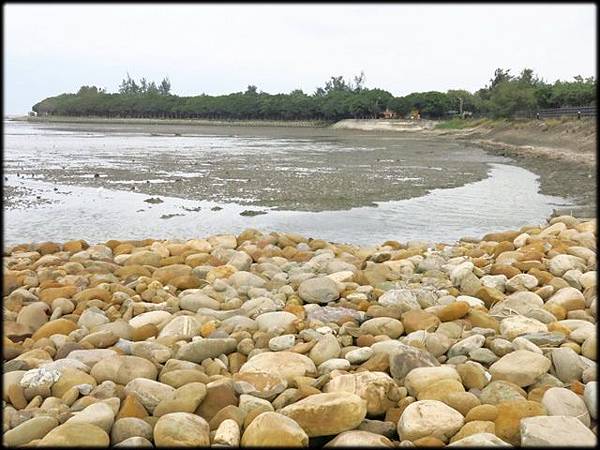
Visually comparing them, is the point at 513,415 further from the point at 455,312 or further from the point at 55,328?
the point at 55,328

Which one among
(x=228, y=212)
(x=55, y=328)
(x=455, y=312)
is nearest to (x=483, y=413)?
(x=455, y=312)

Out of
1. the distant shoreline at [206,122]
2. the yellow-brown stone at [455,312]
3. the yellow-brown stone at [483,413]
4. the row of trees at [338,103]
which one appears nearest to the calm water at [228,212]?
the yellow-brown stone at [455,312]

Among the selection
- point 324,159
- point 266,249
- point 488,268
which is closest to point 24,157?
point 324,159

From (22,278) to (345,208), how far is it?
10924 millimetres

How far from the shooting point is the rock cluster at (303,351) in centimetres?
355

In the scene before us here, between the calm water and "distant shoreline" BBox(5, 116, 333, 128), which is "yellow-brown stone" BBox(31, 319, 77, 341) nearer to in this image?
the calm water

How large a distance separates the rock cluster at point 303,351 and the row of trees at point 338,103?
6226 cm

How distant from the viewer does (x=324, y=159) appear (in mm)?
34594

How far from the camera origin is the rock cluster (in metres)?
3.55

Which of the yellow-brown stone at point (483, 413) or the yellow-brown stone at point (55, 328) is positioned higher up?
the yellow-brown stone at point (483, 413)

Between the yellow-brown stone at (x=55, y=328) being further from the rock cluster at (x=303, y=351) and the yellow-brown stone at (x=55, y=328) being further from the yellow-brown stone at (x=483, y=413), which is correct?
the yellow-brown stone at (x=483, y=413)

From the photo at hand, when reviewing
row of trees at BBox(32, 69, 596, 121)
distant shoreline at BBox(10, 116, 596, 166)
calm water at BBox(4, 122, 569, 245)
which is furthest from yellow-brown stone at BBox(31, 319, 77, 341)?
row of trees at BBox(32, 69, 596, 121)

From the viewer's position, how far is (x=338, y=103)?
123188 millimetres

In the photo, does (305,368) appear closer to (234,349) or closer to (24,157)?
(234,349)
